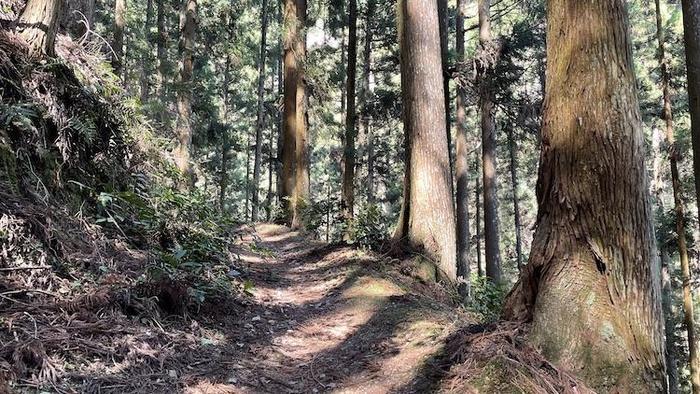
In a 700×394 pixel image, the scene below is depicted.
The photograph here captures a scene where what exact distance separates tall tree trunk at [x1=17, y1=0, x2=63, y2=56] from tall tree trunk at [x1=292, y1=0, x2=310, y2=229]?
9.36 metres

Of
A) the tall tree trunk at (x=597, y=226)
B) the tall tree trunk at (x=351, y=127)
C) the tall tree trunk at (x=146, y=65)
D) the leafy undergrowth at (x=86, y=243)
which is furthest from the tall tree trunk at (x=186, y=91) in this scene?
the tall tree trunk at (x=597, y=226)

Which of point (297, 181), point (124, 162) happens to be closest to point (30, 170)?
point (124, 162)

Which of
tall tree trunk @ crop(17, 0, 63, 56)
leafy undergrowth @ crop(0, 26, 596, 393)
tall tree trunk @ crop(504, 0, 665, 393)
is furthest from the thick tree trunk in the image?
tall tree trunk @ crop(504, 0, 665, 393)

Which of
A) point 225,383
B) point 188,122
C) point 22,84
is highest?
point 188,122

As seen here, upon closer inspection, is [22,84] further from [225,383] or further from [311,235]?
[311,235]

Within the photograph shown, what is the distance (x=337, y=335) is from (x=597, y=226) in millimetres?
2608

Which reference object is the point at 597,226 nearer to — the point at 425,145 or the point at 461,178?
the point at 425,145

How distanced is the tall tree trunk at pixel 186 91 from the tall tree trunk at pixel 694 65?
10.6m

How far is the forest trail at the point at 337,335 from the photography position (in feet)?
12.2

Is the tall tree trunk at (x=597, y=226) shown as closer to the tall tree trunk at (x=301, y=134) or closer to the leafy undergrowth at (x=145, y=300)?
the leafy undergrowth at (x=145, y=300)

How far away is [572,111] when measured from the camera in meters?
3.49

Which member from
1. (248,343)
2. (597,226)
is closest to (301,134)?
(248,343)

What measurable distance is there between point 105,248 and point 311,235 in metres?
8.89

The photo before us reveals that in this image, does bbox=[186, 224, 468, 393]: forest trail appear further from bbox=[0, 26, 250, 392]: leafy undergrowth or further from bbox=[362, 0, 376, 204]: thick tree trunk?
bbox=[362, 0, 376, 204]: thick tree trunk
